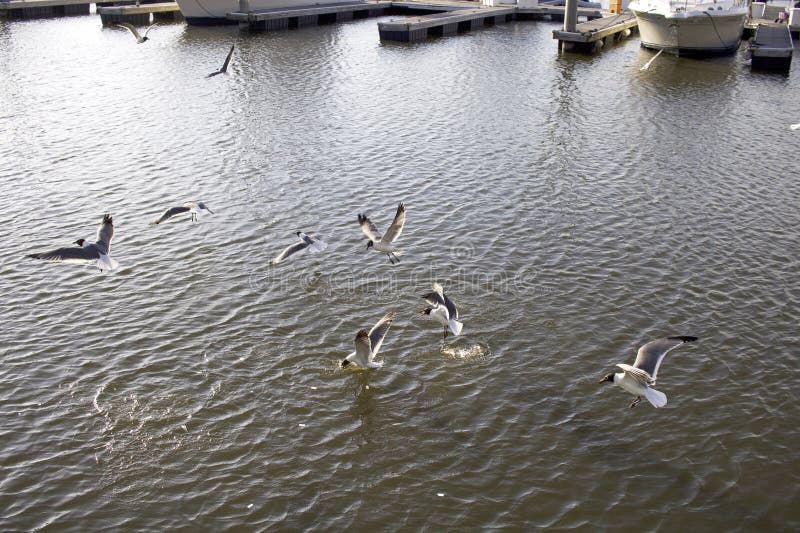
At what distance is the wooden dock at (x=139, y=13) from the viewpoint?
169 ft

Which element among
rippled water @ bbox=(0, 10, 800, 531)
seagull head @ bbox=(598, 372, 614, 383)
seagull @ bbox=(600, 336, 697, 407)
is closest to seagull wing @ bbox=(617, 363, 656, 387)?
seagull @ bbox=(600, 336, 697, 407)

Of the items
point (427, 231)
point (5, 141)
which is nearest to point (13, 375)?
point (427, 231)

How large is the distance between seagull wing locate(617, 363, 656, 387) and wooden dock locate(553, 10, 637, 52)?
33125 millimetres

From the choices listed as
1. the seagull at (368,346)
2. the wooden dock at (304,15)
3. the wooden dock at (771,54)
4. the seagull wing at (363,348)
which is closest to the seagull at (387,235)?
the seagull at (368,346)

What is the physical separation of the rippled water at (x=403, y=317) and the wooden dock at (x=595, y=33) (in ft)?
39.0

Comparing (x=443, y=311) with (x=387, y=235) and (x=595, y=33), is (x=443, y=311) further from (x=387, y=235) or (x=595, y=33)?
(x=595, y=33)

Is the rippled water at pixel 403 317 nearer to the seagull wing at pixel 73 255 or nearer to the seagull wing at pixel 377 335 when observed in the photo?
the seagull wing at pixel 377 335

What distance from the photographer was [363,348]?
519 inches

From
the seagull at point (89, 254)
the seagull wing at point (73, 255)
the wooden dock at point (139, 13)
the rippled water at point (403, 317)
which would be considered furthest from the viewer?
the wooden dock at point (139, 13)

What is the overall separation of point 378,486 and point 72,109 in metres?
24.9

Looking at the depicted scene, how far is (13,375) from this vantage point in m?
13.7

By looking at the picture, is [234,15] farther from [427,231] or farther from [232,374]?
[232,374]

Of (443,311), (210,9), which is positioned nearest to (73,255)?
(443,311)

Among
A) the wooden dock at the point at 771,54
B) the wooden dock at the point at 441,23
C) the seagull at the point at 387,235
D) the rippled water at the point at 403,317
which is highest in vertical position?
the wooden dock at the point at 441,23
